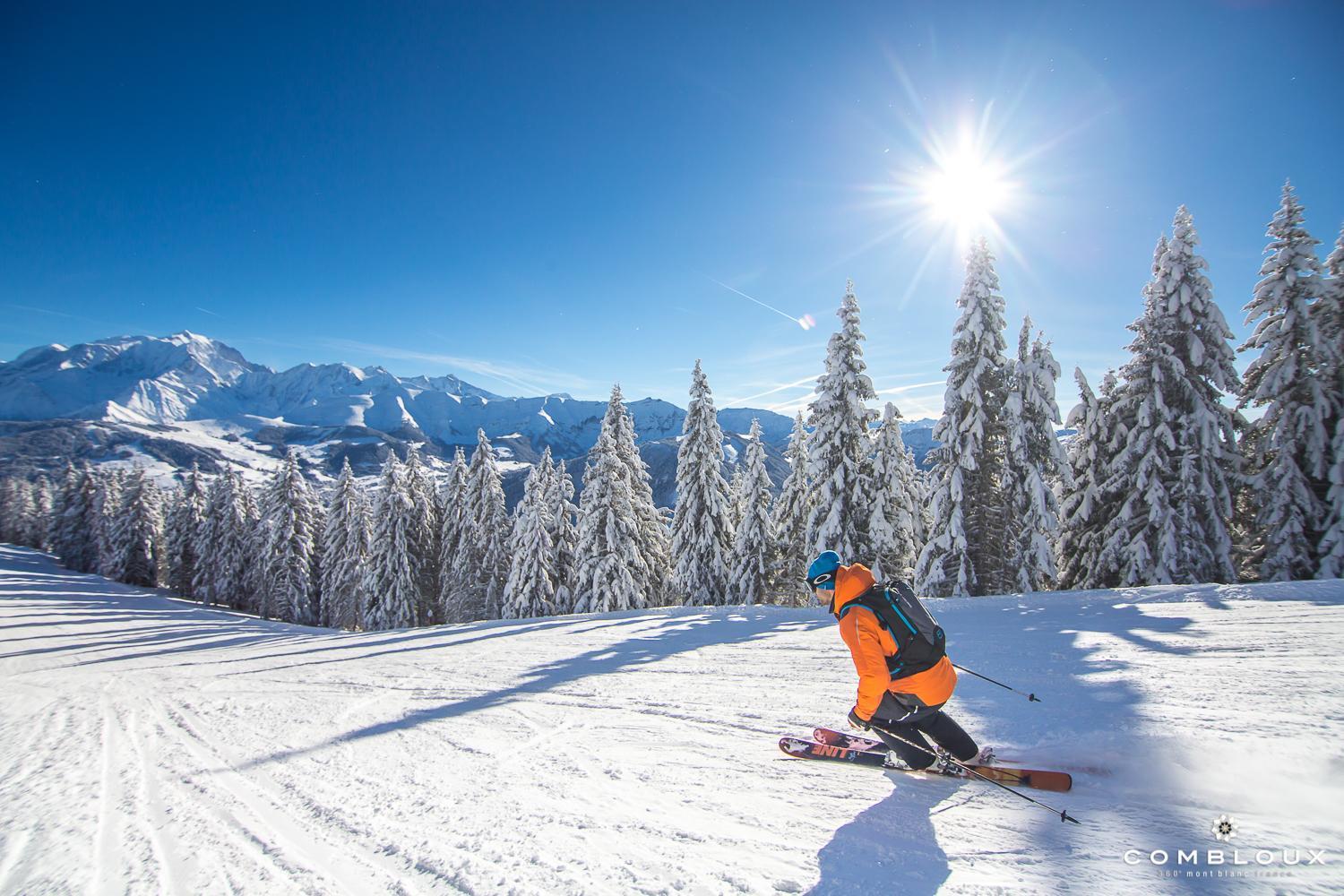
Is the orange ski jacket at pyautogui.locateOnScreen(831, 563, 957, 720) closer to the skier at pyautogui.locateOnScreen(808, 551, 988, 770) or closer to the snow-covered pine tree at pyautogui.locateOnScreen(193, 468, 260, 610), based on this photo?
the skier at pyautogui.locateOnScreen(808, 551, 988, 770)

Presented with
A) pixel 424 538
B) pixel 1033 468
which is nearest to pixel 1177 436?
pixel 1033 468

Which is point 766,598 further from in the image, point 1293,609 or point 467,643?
point 1293,609

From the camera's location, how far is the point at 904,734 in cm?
476

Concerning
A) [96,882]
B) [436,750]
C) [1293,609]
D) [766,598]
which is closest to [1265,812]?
[1293,609]

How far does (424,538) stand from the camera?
4050 cm

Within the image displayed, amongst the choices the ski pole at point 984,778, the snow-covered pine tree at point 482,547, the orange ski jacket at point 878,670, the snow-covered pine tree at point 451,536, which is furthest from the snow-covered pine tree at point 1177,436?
the snow-covered pine tree at point 451,536

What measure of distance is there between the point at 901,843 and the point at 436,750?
5007 mm

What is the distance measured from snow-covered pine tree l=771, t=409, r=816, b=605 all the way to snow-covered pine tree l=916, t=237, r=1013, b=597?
6117 millimetres

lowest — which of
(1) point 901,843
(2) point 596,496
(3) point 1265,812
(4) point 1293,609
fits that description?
(1) point 901,843

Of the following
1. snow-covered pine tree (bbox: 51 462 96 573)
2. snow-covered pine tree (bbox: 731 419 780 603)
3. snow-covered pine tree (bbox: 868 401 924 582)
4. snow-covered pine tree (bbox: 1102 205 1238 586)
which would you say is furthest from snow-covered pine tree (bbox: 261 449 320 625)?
snow-covered pine tree (bbox: 1102 205 1238 586)

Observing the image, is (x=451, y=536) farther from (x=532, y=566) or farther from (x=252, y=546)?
(x=252, y=546)

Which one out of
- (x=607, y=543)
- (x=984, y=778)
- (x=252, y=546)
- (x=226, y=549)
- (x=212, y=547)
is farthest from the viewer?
(x=252, y=546)

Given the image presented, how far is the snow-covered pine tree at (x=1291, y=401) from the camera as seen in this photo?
16000 millimetres

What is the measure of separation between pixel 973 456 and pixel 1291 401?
874 centimetres
